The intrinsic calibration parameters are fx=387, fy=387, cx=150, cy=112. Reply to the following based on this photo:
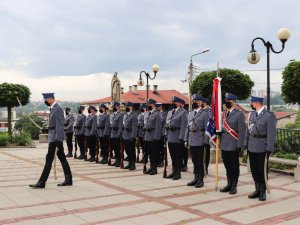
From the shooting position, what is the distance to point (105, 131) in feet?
39.4

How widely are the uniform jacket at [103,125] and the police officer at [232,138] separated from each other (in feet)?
16.8

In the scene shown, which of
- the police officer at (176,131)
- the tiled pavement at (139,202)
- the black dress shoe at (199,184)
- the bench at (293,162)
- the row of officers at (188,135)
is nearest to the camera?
the tiled pavement at (139,202)

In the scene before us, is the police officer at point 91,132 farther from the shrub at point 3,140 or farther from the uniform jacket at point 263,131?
the shrub at point 3,140

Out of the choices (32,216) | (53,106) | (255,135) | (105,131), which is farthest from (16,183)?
(255,135)

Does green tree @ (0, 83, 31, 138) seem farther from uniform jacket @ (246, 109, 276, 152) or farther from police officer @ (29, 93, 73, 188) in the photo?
uniform jacket @ (246, 109, 276, 152)

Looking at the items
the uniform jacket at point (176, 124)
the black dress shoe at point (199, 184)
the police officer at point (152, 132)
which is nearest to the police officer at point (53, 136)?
the police officer at point (152, 132)

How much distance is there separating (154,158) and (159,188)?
6.28 feet

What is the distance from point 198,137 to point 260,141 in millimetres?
1539

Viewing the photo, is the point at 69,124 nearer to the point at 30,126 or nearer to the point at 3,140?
the point at 3,140

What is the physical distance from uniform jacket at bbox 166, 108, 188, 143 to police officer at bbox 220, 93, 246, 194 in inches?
53.4

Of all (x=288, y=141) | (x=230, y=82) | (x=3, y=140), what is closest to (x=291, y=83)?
(x=288, y=141)

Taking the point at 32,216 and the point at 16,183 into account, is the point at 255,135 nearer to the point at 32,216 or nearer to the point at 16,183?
the point at 32,216

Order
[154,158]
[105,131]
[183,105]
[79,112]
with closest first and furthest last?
1. [183,105]
2. [154,158]
3. [105,131]
4. [79,112]

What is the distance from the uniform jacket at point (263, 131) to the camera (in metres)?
6.79
